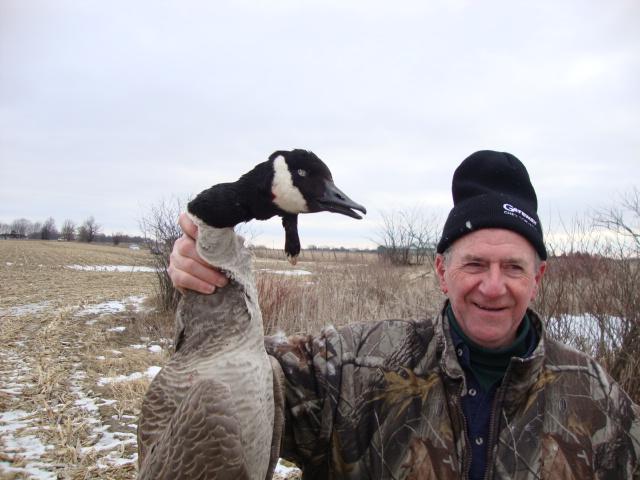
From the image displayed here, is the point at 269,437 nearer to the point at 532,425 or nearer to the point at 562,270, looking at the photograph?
the point at 532,425

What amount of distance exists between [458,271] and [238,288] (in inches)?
46.6

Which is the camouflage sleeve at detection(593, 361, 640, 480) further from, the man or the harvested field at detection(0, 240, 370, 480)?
the harvested field at detection(0, 240, 370, 480)

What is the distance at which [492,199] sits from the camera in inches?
95.7

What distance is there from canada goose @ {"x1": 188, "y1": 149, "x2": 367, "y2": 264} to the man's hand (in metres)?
0.20

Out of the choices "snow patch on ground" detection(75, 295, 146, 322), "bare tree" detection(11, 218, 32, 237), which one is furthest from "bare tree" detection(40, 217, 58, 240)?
"snow patch on ground" detection(75, 295, 146, 322)

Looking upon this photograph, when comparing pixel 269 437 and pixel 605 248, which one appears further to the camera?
pixel 605 248

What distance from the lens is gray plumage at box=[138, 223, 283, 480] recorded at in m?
2.22

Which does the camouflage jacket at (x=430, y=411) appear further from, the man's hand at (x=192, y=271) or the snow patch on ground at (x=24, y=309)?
the snow patch on ground at (x=24, y=309)

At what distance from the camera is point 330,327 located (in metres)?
2.76

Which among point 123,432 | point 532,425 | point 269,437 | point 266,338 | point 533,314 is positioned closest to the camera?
point 532,425

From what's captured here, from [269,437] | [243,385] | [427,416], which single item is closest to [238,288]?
[243,385]

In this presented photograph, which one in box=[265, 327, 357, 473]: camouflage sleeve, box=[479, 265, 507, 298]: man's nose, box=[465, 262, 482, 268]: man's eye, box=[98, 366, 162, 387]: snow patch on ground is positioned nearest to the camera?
box=[479, 265, 507, 298]: man's nose

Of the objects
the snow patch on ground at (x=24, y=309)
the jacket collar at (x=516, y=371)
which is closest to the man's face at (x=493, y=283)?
the jacket collar at (x=516, y=371)

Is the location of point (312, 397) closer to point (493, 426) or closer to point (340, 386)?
point (340, 386)
